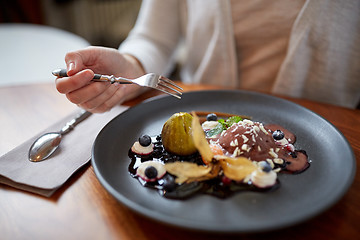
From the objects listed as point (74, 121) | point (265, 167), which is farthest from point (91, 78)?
point (265, 167)

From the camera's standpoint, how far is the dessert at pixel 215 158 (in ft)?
2.20

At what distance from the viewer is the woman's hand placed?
806 mm

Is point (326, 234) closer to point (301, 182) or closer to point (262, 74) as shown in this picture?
point (301, 182)

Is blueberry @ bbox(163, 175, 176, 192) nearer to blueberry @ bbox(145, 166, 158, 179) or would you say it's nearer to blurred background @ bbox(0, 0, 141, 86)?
blueberry @ bbox(145, 166, 158, 179)

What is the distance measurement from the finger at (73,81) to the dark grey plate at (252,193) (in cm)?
15

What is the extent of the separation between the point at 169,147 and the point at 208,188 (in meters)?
0.19

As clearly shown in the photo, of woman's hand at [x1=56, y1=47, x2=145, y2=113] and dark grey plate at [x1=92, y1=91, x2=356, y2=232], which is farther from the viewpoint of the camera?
woman's hand at [x1=56, y1=47, x2=145, y2=113]

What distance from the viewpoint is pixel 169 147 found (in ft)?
2.65

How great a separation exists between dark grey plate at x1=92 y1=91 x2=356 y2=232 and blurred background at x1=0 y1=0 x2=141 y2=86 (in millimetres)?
790

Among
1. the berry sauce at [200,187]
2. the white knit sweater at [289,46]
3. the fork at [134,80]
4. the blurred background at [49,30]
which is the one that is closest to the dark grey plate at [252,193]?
the berry sauce at [200,187]

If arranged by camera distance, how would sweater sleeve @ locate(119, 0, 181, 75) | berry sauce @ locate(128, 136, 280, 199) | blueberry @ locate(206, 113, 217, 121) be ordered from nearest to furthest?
berry sauce @ locate(128, 136, 280, 199) → blueberry @ locate(206, 113, 217, 121) → sweater sleeve @ locate(119, 0, 181, 75)

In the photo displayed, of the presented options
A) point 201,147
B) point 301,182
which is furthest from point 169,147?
point 301,182

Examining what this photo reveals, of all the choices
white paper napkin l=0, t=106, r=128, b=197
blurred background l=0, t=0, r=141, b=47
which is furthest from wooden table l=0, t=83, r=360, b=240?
blurred background l=0, t=0, r=141, b=47

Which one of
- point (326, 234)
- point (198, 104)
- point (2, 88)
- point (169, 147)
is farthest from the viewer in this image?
point (2, 88)
